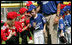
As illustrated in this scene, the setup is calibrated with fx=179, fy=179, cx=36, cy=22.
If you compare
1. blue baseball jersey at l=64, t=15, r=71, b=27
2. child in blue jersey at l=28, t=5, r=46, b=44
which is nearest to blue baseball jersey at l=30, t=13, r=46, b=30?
child in blue jersey at l=28, t=5, r=46, b=44

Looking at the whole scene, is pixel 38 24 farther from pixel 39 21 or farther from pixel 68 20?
pixel 68 20

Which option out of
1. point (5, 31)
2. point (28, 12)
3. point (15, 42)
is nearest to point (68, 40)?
point (28, 12)

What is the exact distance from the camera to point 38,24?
4.61 meters

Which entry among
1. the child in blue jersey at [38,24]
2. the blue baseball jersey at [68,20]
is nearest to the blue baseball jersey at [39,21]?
the child in blue jersey at [38,24]

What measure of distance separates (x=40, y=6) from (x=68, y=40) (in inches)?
64.3

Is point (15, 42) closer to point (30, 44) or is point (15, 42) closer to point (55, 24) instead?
point (55, 24)

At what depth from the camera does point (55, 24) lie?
459cm

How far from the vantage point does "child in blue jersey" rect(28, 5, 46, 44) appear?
461 centimetres

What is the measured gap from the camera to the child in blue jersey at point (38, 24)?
4607mm

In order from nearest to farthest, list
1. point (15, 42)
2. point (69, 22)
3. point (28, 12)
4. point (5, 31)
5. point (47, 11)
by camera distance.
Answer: point (5, 31)
point (15, 42)
point (47, 11)
point (28, 12)
point (69, 22)

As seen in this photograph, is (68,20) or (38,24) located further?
(68,20)

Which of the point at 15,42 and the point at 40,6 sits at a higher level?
the point at 40,6

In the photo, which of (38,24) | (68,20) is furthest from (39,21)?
(68,20)

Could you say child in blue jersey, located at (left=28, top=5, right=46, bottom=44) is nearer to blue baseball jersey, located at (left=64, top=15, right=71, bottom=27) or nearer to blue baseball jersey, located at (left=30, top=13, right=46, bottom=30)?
blue baseball jersey, located at (left=30, top=13, right=46, bottom=30)
